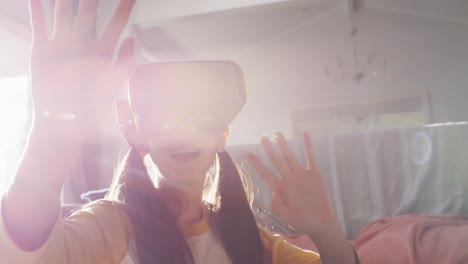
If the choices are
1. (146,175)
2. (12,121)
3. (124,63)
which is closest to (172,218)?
(146,175)

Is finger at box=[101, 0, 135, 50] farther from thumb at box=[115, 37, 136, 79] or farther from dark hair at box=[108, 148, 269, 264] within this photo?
dark hair at box=[108, 148, 269, 264]

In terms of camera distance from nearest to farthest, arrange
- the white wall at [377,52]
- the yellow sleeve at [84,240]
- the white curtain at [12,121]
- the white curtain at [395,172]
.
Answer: the yellow sleeve at [84,240]
the white curtain at [12,121]
the white curtain at [395,172]
the white wall at [377,52]

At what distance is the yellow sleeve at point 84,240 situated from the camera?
0.77 feet

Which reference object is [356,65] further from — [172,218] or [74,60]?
[74,60]

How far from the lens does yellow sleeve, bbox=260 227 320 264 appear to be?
1.42 feet

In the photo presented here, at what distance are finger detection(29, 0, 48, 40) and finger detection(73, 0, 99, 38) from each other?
0.02m

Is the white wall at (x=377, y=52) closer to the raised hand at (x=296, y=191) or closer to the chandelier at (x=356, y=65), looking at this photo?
the chandelier at (x=356, y=65)

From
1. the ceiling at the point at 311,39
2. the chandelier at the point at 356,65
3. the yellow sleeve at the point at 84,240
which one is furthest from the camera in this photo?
the chandelier at the point at 356,65

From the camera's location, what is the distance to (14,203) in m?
0.24

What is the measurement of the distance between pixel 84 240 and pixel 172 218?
0.32ft

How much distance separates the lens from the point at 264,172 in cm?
36

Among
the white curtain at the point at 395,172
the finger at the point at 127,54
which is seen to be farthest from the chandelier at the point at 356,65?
the finger at the point at 127,54

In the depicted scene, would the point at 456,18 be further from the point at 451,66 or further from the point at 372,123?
the point at 372,123

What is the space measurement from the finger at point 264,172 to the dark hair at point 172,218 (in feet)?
0.28
